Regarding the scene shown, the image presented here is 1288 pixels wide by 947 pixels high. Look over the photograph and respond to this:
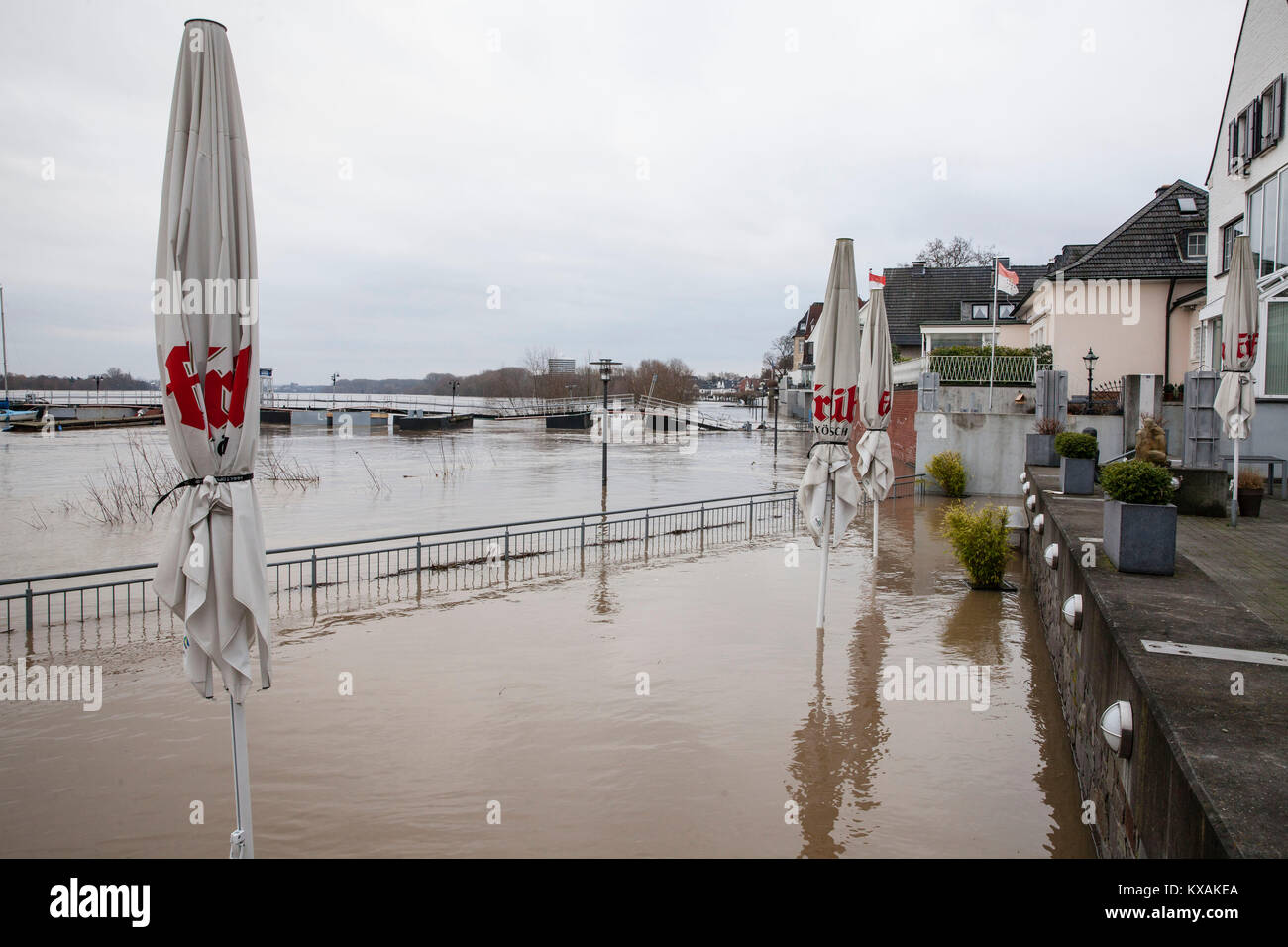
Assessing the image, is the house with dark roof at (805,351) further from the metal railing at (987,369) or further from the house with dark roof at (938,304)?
the metal railing at (987,369)

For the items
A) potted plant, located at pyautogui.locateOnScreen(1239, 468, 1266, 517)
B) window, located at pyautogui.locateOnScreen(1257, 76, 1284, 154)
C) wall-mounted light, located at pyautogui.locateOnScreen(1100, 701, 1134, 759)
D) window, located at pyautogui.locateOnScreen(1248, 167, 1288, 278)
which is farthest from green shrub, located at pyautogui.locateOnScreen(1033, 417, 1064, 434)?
wall-mounted light, located at pyautogui.locateOnScreen(1100, 701, 1134, 759)

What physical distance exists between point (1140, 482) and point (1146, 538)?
45cm

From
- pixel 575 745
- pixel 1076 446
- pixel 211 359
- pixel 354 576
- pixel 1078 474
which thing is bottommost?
pixel 575 745

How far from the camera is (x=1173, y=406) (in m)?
20.9

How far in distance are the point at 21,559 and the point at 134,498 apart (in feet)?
21.4

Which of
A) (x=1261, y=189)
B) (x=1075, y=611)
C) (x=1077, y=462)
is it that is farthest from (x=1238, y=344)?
(x=1261, y=189)

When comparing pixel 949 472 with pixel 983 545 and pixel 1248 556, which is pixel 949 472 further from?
pixel 1248 556

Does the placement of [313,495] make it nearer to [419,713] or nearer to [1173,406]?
[419,713]

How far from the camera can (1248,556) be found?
8.54 metres

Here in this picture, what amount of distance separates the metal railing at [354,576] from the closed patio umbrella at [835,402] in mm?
5331

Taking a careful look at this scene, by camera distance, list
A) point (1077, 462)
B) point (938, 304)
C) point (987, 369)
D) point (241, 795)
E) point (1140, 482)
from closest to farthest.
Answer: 1. point (241, 795)
2. point (1140, 482)
3. point (1077, 462)
4. point (987, 369)
5. point (938, 304)

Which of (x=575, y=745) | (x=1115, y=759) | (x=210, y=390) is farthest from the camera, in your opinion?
(x=575, y=745)

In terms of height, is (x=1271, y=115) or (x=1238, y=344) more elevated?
(x=1271, y=115)

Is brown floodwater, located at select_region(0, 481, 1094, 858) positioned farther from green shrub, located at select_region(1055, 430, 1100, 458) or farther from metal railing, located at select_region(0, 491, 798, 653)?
Result: green shrub, located at select_region(1055, 430, 1100, 458)
